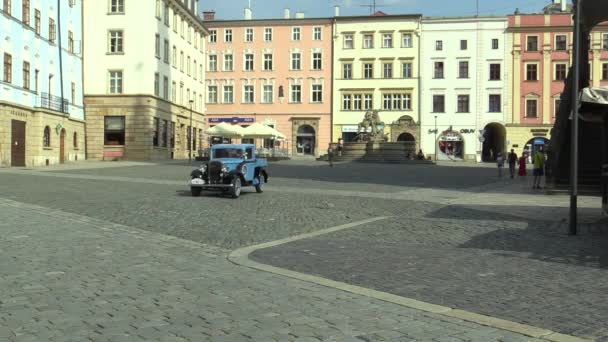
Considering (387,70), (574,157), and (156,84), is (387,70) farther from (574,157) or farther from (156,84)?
(574,157)

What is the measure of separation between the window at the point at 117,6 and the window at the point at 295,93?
2788cm

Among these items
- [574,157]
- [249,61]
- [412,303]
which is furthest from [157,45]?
[412,303]

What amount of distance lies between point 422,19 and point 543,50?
1354cm

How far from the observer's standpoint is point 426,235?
11.6 m

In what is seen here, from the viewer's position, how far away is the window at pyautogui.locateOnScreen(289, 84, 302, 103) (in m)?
79.1

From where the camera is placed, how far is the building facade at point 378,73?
76.1m

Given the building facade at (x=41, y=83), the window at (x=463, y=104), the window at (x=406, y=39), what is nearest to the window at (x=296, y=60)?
the window at (x=406, y=39)

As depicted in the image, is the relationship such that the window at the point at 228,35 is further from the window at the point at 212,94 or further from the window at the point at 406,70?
the window at the point at 406,70

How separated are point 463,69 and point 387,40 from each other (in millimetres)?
9163

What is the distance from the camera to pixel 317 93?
258ft

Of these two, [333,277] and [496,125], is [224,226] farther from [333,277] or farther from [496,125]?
[496,125]

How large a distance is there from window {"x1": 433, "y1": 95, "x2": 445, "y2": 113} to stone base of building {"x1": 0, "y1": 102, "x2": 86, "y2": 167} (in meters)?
41.2

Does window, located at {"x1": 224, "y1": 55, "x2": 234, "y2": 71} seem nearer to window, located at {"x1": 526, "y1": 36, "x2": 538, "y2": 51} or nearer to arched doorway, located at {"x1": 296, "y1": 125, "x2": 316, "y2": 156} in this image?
arched doorway, located at {"x1": 296, "y1": 125, "x2": 316, "y2": 156}

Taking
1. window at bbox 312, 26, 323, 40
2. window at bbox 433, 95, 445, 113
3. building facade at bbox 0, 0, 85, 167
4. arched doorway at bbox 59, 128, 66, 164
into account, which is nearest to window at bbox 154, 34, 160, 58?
building facade at bbox 0, 0, 85, 167
